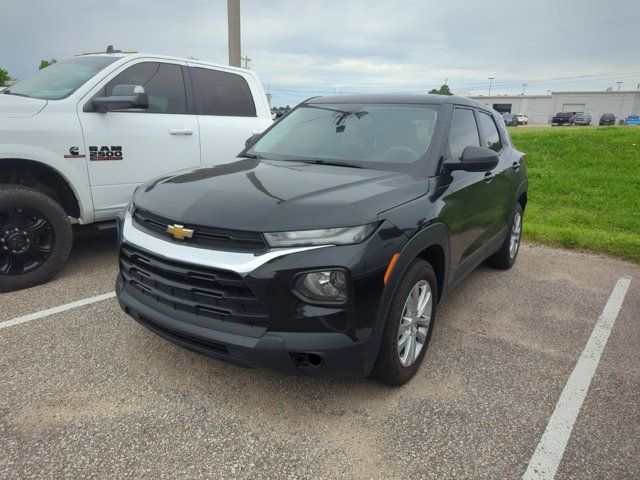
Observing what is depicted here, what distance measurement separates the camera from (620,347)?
3.61 meters

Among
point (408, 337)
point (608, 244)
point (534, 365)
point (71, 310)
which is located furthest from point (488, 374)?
point (608, 244)

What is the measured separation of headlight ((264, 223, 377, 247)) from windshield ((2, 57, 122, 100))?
3079 mm

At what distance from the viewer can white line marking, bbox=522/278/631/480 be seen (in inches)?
92.4

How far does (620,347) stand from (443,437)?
6.39 feet

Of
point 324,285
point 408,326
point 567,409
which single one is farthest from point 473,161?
point 567,409

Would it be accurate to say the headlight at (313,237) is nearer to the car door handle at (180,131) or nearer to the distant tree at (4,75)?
the car door handle at (180,131)

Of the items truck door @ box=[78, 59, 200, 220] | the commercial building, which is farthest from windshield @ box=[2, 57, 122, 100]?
the commercial building

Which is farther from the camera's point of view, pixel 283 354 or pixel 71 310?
pixel 71 310

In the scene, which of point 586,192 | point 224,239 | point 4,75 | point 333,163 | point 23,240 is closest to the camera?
point 224,239

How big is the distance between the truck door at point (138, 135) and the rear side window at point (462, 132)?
108 inches

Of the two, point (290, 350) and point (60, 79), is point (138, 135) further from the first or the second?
point (290, 350)

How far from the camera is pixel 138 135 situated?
15.3ft

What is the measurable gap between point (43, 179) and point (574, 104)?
94.8 meters

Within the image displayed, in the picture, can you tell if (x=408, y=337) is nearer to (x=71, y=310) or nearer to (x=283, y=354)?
(x=283, y=354)
